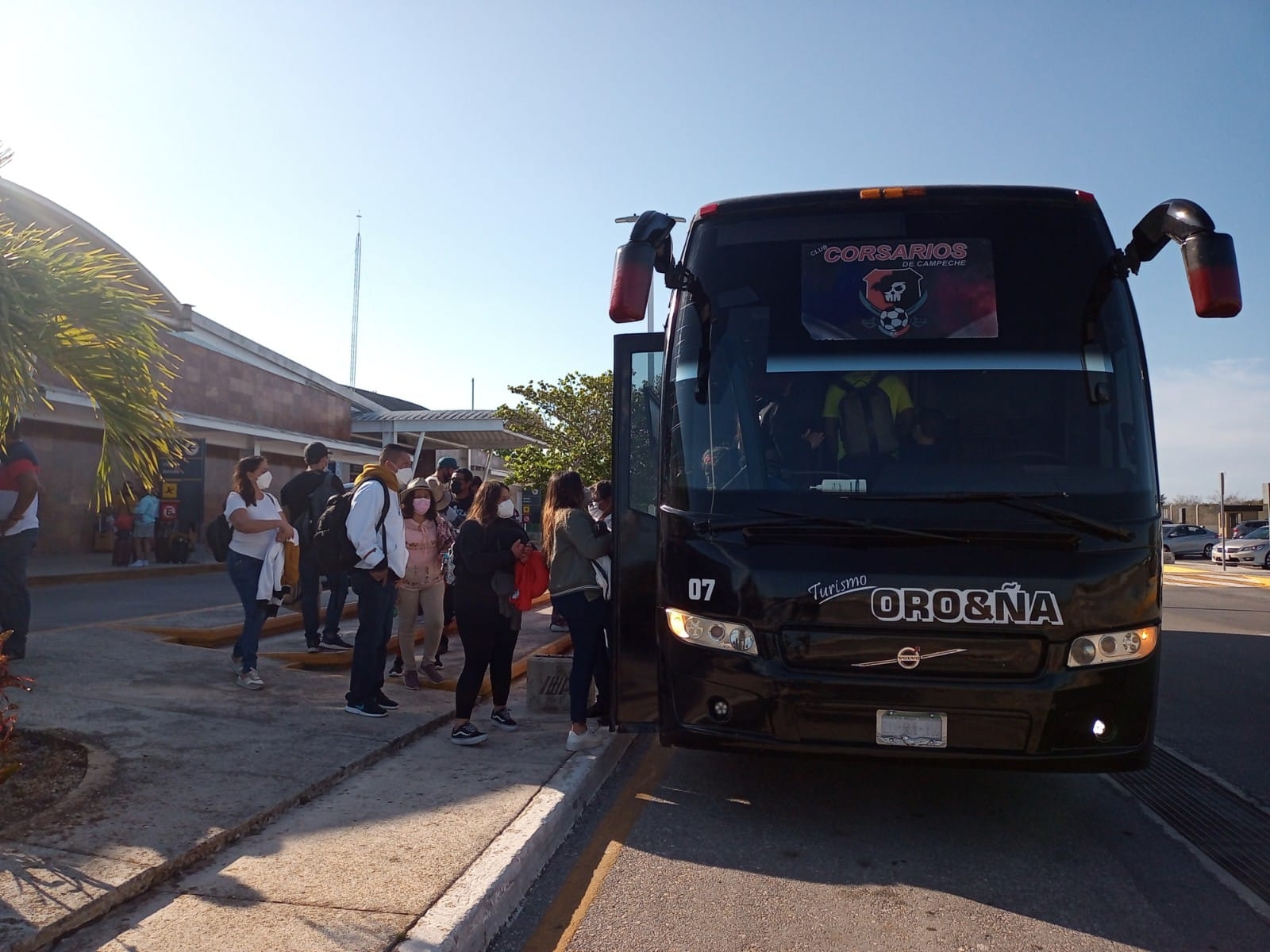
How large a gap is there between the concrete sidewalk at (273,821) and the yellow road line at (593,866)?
17cm

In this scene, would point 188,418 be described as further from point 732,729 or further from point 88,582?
point 732,729

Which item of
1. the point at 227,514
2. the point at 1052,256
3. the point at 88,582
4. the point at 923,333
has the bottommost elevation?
the point at 88,582

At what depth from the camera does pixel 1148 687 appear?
4.42 metres

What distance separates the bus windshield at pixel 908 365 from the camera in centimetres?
460

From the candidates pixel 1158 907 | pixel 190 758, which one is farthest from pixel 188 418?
pixel 1158 907

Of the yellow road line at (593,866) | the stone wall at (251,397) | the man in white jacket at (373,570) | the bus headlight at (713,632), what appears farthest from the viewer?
the stone wall at (251,397)

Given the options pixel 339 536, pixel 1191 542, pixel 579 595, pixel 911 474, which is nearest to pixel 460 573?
pixel 579 595

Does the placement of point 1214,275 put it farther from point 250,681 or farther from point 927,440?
point 250,681

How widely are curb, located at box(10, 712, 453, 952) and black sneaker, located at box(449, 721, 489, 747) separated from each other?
0.42 m

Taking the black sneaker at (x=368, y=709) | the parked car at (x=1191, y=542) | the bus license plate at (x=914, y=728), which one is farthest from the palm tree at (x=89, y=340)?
the parked car at (x=1191, y=542)

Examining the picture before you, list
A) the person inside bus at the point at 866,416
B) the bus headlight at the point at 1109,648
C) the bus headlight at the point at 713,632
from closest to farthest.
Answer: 1. the bus headlight at the point at 1109,648
2. the bus headlight at the point at 713,632
3. the person inside bus at the point at 866,416

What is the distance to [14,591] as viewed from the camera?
7.48 metres

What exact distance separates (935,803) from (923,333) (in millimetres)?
2462

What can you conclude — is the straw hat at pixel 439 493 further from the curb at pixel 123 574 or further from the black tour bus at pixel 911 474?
the curb at pixel 123 574
